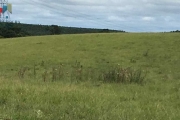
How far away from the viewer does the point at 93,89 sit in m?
10.6

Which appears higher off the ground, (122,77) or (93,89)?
(122,77)

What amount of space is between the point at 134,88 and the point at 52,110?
15.1ft

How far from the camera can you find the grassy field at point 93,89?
7031mm

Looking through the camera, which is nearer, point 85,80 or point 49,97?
point 49,97

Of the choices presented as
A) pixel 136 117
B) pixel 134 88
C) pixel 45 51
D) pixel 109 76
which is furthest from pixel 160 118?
pixel 45 51

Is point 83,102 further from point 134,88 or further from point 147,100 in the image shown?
point 134,88

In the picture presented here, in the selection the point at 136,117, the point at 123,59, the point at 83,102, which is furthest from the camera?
the point at 123,59

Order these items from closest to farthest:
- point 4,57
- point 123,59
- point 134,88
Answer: point 134,88
point 123,59
point 4,57

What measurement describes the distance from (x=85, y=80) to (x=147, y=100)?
4.37 meters

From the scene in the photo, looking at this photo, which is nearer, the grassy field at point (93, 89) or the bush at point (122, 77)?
the grassy field at point (93, 89)

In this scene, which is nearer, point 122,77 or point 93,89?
point 93,89

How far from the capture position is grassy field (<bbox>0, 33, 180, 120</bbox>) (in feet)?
23.1

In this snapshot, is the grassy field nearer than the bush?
Yes

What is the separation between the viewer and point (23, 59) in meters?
24.3
